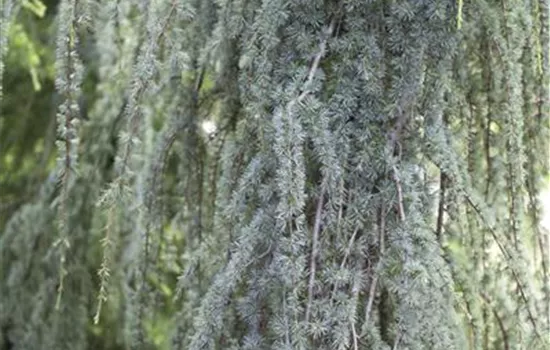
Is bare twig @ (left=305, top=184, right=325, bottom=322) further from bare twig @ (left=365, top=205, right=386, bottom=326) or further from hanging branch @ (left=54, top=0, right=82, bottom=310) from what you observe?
hanging branch @ (left=54, top=0, right=82, bottom=310)

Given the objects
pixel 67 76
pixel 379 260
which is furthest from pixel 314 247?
pixel 67 76

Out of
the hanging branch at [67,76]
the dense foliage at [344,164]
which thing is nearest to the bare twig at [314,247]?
the dense foliage at [344,164]

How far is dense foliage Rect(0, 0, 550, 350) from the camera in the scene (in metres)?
1.13

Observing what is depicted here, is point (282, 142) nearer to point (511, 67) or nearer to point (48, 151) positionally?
point (511, 67)

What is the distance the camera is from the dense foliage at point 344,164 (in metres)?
1.13

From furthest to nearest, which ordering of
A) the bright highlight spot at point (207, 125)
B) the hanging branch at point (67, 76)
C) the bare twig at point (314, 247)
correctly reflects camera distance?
the bright highlight spot at point (207, 125) → the hanging branch at point (67, 76) → the bare twig at point (314, 247)

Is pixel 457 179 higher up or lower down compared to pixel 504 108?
lower down

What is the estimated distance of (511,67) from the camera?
125cm

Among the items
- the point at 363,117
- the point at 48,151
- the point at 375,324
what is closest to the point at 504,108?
the point at 363,117

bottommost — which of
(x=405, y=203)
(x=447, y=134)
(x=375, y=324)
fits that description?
(x=375, y=324)

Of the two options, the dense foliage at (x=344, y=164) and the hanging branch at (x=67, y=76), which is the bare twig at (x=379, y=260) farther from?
the hanging branch at (x=67, y=76)

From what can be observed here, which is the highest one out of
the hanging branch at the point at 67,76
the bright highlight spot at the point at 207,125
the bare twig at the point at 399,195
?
the bright highlight spot at the point at 207,125

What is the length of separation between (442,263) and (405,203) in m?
0.08

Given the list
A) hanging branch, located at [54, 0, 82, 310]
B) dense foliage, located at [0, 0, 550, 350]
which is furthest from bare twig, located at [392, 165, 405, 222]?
hanging branch, located at [54, 0, 82, 310]
